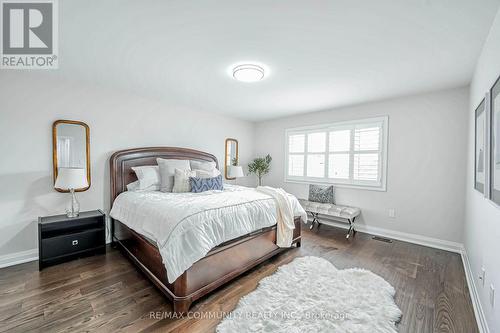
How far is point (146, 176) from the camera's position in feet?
10.9

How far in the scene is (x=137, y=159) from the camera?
139 inches

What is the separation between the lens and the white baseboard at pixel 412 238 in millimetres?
3122

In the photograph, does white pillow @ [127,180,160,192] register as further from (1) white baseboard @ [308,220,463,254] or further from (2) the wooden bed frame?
(1) white baseboard @ [308,220,463,254]

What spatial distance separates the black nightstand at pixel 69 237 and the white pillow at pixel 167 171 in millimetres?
887

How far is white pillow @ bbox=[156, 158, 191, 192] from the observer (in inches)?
131

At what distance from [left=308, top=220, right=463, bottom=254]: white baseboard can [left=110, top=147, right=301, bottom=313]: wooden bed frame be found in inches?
60.5

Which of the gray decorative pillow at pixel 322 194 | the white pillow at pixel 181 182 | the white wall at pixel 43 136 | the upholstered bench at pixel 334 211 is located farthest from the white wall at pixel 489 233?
the white wall at pixel 43 136

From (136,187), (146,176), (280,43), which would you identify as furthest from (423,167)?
(136,187)

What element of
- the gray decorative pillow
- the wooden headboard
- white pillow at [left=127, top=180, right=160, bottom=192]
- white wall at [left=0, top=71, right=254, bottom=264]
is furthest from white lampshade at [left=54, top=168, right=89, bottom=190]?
the gray decorative pillow

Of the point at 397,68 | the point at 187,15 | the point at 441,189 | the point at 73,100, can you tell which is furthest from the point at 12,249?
the point at 441,189

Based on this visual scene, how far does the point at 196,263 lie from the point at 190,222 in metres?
0.37

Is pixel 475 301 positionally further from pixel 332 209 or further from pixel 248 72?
pixel 248 72

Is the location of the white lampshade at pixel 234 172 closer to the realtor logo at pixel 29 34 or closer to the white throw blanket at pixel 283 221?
the white throw blanket at pixel 283 221

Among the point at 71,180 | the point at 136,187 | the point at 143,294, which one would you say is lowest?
the point at 143,294
